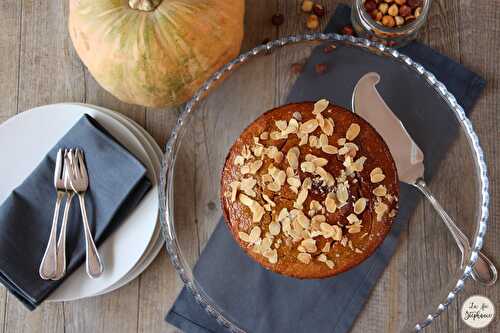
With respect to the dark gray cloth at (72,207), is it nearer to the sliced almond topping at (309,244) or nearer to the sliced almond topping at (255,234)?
the sliced almond topping at (255,234)

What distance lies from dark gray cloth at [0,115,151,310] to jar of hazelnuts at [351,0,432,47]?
2.31ft

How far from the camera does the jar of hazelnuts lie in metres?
1.48

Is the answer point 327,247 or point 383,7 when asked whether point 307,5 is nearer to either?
point 383,7

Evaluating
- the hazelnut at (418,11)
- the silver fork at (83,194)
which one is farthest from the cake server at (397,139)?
the silver fork at (83,194)

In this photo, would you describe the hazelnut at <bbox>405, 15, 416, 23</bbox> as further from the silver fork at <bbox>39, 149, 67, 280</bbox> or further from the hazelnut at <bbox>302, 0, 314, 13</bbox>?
the silver fork at <bbox>39, 149, 67, 280</bbox>

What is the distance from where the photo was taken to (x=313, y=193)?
123 cm

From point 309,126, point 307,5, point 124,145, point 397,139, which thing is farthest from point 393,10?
point 124,145

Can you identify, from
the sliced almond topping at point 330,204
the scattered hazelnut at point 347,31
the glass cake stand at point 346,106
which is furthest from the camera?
the scattered hazelnut at point 347,31

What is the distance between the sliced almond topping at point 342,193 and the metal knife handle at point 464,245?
0.30 meters

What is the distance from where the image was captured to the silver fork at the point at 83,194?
4.81ft

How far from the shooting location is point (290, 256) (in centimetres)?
125

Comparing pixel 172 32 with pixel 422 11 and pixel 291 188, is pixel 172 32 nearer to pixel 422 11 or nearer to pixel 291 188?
pixel 291 188

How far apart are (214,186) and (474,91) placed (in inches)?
29.2

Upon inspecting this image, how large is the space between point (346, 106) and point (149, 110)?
0.55m
